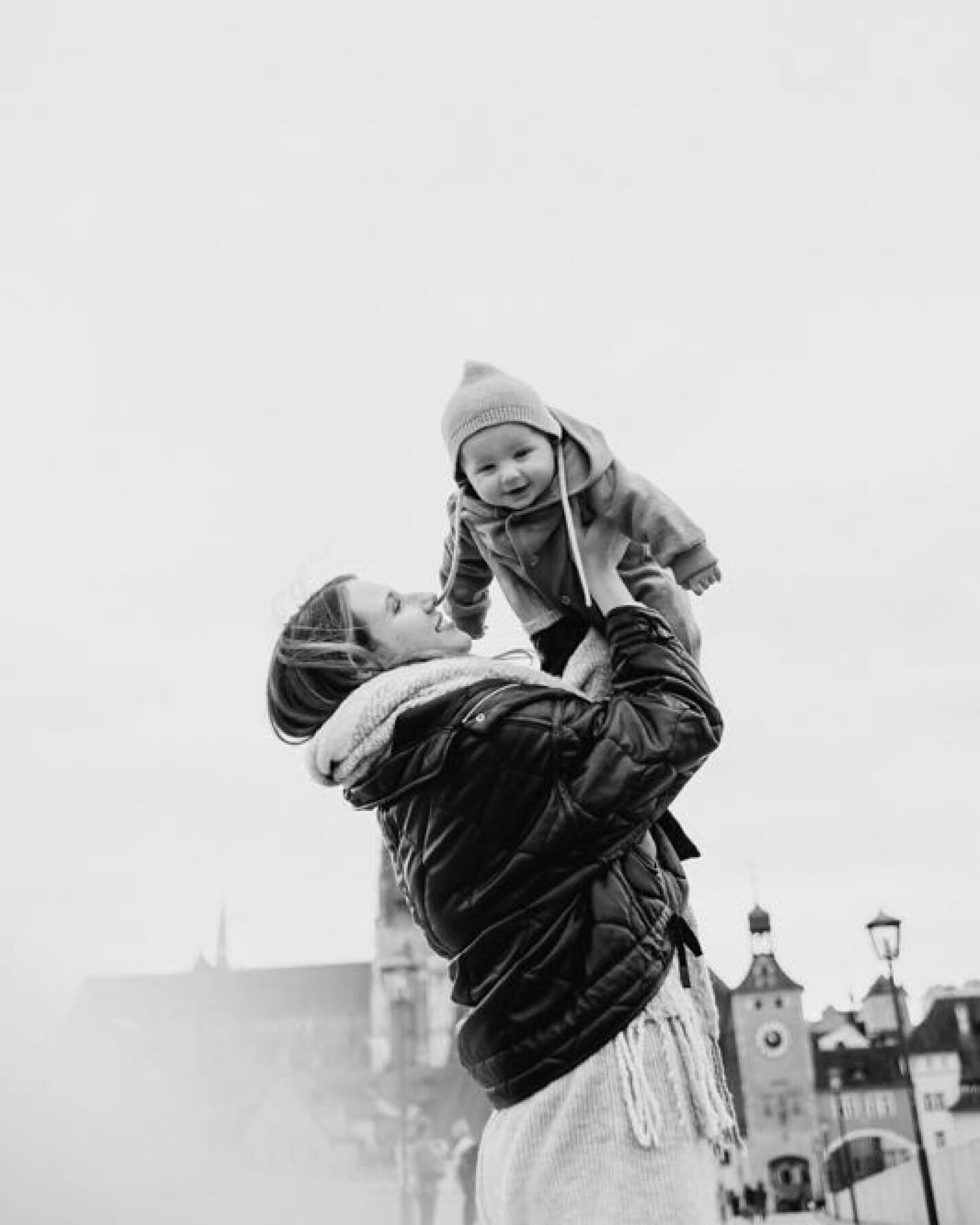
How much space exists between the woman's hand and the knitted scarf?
24 cm

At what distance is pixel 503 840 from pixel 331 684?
23.9 inches

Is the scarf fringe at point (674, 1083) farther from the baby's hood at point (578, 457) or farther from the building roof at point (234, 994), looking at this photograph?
the building roof at point (234, 994)

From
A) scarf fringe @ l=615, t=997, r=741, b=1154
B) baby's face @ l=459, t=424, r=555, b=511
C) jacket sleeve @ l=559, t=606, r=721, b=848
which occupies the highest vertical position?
baby's face @ l=459, t=424, r=555, b=511

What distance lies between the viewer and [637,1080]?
7.93ft

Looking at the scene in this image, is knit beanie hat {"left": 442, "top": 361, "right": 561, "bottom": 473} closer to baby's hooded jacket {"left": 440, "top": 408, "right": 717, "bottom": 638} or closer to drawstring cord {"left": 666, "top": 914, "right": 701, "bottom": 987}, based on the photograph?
baby's hooded jacket {"left": 440, "top": 408, "right": 717, "bottom": 638}

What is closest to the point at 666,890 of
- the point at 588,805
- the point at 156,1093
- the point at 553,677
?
the point at 588,805

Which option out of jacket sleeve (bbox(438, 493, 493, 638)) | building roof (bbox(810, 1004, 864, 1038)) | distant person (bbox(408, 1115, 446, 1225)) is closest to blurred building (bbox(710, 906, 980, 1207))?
building roof (bbox(810, 1004, 864, 1038))

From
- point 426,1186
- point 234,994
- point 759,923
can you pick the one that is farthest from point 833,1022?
point 426,1186

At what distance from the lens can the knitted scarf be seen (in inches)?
104

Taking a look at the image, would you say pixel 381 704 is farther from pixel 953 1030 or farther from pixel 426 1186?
pixel 953 1030

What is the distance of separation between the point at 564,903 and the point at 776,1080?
84.1 m

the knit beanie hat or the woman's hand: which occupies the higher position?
the knit beanie hat

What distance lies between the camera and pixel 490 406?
2928 mm

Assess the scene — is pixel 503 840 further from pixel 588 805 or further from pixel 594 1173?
pixel 594 1173
